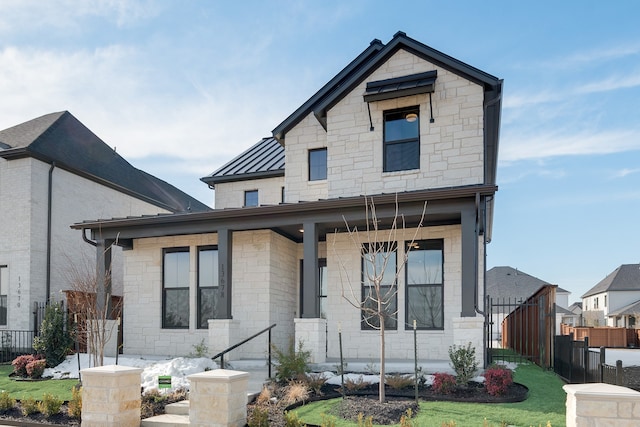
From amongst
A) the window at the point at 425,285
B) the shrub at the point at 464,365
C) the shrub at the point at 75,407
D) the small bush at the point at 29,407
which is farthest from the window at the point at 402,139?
the small bush at the point at 29,407

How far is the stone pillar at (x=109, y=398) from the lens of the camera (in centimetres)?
775

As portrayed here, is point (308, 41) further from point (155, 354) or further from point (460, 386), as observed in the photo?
point (155, 354)

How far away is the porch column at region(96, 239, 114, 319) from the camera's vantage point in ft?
42.0

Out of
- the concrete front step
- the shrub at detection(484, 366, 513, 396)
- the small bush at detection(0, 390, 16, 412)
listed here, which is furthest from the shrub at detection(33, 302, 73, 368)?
the shrub at detection(484, 366, 513, 396)

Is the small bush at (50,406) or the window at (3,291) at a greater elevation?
the window at (3,291)

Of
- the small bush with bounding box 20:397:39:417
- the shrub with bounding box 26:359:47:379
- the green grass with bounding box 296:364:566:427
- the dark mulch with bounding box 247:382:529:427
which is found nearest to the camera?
the green grass with bounding box 296:364:566:427

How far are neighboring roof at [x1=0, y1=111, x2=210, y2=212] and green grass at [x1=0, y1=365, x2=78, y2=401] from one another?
6.95 meters

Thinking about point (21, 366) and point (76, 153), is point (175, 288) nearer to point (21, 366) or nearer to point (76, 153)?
point (21, 366)

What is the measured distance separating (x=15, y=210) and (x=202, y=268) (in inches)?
289

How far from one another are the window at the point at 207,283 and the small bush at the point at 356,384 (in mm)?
5471

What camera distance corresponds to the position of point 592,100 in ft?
43.4

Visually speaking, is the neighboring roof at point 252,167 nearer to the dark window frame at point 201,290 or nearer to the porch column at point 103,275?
the dark window frame at point 201,290

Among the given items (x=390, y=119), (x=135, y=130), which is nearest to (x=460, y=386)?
(x=390, y=119)

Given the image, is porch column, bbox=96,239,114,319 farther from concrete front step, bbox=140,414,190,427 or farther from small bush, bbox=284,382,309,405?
small bush, bbox=284,382,309,405
